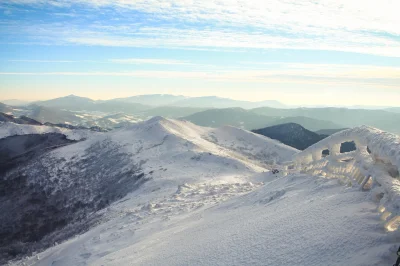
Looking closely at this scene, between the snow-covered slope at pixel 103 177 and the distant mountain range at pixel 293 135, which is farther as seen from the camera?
the distant mountain range at pixel 293 135

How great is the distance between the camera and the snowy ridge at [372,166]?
6.06 m

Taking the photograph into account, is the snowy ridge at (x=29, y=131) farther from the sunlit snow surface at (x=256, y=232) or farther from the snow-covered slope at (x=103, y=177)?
the sunlit snow surface at (x=256, y=232)

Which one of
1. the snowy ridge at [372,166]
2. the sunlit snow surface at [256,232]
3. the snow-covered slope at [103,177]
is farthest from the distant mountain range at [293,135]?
the snowy ridge at [372,166]

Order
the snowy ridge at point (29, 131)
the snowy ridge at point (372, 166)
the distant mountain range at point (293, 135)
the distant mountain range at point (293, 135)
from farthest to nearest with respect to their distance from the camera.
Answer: the distant mountain range at point (293, 135) < the distant mountain range at point (293, 135) < the snowy ridge at point (29, 131) < the snowy ridge at point (372, 166)

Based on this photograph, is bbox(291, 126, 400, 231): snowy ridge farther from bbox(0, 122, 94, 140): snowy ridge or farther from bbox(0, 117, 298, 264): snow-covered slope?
bbox(0, 122, 94, 140): snowy ridge

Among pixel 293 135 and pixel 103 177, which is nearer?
pixel 103 177

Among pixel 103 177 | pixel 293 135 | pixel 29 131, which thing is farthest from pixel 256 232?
pixel 293 135

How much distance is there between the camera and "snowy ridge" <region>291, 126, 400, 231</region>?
238 inches

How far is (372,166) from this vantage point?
7.90 m

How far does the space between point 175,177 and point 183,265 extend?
2375 cm

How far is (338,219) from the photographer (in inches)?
267

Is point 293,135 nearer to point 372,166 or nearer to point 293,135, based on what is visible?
point 293,135

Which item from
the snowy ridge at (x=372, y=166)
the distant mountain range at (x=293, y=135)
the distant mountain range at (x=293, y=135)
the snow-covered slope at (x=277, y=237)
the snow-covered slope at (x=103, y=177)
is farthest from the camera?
the distant mountain range at (x=293, y=135)

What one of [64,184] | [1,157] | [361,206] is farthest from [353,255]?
[1,157]
